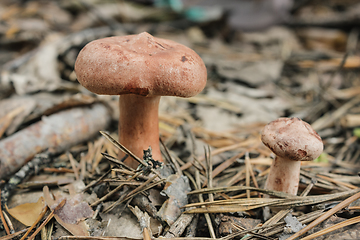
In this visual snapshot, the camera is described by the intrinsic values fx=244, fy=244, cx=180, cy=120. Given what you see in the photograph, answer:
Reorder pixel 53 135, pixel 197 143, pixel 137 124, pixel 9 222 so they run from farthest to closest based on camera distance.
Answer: pixel 197 143 → pixel 53 135 → pixel 137 124 → pixel 9 222

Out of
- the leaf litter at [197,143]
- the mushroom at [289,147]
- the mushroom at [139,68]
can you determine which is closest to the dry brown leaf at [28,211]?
the leaf litter at [197,143]

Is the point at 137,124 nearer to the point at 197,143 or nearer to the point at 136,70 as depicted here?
the point at 136,70

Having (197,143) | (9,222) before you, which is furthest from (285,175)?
(9,222)

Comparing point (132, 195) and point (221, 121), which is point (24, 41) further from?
point (132, 195)

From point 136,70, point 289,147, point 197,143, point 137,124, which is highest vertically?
point 136,70

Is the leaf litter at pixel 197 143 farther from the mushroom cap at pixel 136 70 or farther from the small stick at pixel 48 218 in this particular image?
the mushroom cap at pixel 136 70
